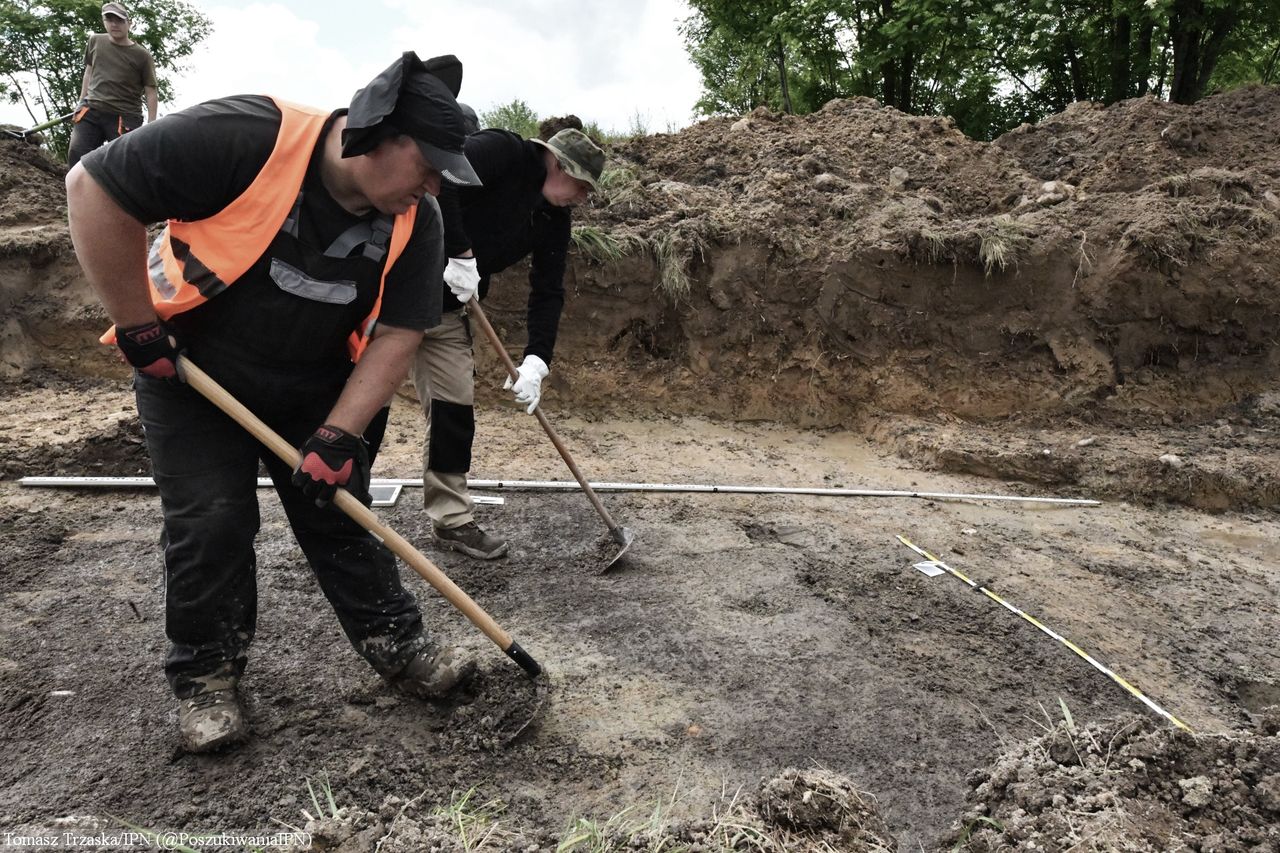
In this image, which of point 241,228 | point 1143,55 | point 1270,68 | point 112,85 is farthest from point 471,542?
point 1270,68

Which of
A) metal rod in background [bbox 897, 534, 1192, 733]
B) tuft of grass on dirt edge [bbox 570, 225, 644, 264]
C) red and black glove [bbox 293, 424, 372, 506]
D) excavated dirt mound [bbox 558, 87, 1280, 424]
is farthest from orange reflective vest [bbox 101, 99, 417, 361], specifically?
excavated dirt mound [bbox 558, 87, 1280, 424]

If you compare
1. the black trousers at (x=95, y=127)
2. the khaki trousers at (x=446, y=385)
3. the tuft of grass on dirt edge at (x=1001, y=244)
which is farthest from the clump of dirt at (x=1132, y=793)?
the black trousers at (x=95, y=127)

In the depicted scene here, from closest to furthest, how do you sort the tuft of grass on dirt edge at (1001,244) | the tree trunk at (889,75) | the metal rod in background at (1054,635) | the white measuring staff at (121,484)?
the metal rod in background at (1054,635) < the white measuring staff at (121,484) < the tuft of grass on dirt edge at (1001,244) < the tree trunk at (889,75)

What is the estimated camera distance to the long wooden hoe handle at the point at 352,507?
7.13 feet

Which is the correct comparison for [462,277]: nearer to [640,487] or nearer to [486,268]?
[486,268]

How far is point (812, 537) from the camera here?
4254 millimetres

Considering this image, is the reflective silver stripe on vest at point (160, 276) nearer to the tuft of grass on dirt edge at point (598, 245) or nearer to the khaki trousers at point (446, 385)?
the khaki trousers at point (446, 385)

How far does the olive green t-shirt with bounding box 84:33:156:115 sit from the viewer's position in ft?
21.7

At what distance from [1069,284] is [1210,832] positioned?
16.7ft

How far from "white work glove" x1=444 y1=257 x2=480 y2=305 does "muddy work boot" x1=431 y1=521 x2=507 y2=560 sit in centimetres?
115

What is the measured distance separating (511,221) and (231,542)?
2.00m

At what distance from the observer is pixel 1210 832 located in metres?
1.74

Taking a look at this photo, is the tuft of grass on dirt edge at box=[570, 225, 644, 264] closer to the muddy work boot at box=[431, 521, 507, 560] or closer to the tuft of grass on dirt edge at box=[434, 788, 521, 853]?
the muddy work boot at box=[431, 521, 507, 560]

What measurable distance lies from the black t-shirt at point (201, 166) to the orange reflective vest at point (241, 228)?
0.03m
